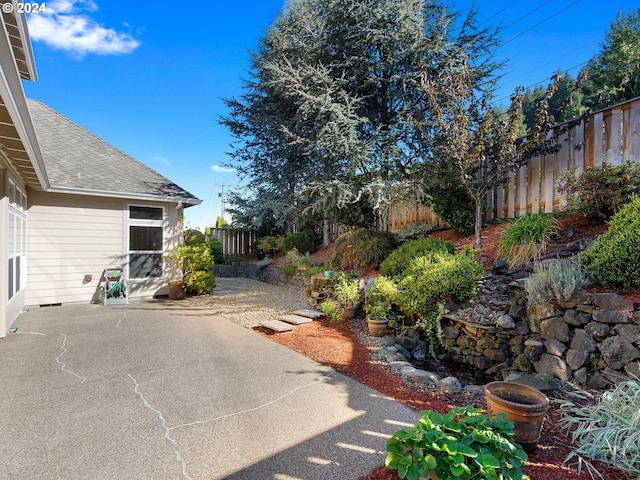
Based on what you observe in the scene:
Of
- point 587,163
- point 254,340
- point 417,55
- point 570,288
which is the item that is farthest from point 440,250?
point 417,55

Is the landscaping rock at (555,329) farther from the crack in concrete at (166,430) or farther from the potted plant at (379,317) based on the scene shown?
the crack in concrete at (166,430)

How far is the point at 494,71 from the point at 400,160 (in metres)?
3.12

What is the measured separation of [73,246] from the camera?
7285mm

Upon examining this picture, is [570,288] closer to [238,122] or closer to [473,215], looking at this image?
[473,215]

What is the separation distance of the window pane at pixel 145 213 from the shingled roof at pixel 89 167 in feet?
1.50

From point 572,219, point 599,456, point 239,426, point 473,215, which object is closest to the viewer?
point 599,456

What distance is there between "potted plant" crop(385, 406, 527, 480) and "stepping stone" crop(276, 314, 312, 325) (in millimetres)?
3999

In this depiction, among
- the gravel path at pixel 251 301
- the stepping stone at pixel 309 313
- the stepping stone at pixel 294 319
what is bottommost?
the gravel path at pixel 251 301

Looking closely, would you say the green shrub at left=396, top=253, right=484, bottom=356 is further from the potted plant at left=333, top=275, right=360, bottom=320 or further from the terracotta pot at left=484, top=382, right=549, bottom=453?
the terracotta pot at left=484, top=382, right=549, bottom=453

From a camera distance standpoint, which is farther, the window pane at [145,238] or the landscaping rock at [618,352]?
the window pane at [145,238]

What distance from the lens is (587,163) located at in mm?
5289

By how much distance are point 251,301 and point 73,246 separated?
168 inches

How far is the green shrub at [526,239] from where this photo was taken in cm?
464

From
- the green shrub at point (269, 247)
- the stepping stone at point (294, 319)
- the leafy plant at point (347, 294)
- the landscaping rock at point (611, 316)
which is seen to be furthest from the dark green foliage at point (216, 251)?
the landscaping rock at point (611, 316)
